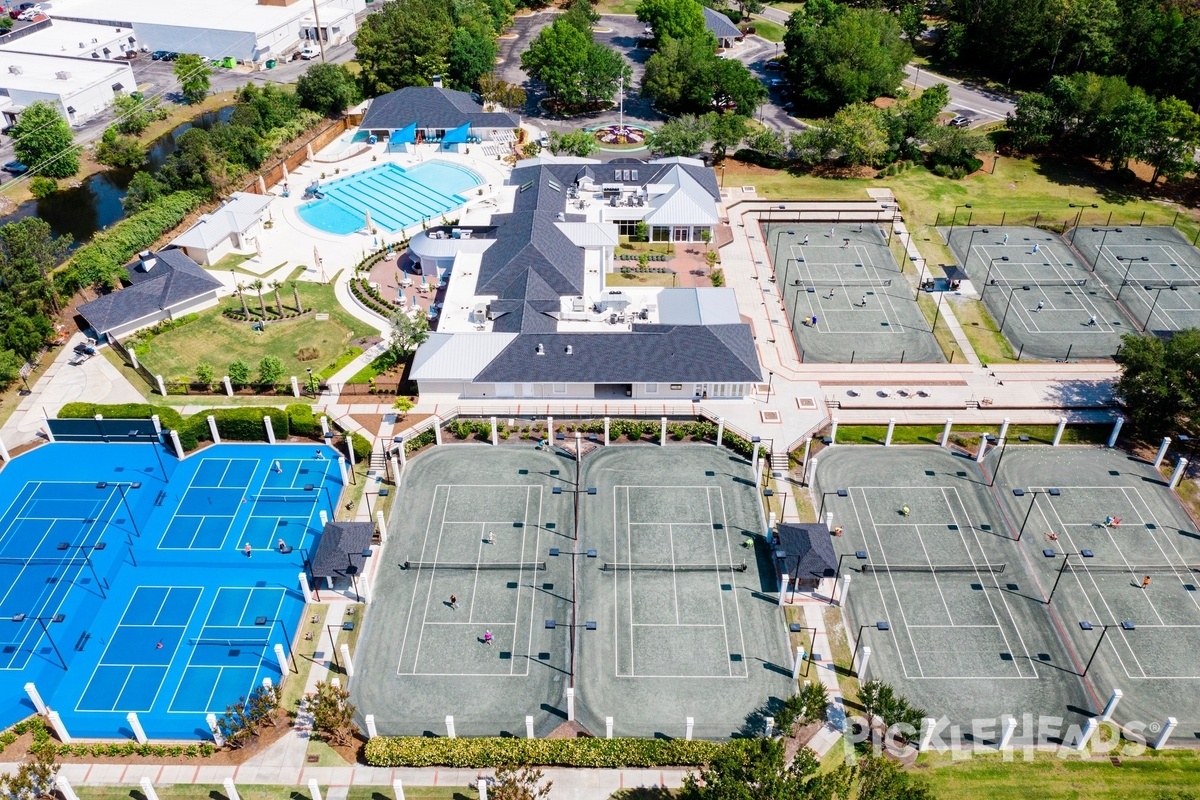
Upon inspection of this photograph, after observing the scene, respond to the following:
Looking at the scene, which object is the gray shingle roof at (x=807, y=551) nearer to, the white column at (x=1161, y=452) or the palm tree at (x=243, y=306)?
the white column at (x=1161, y=452)

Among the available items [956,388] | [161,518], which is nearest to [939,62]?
[956,388]

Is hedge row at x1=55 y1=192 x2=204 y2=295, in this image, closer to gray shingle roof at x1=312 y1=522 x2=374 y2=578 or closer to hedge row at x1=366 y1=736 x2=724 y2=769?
gray shingle roof at x1=312 y1=522 x2=374 y2=578

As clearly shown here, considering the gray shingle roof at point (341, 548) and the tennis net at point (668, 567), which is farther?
the tennis net at point (668, 567)

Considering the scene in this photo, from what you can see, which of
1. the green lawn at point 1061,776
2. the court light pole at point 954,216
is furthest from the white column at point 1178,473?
the court light pole at point 954,216

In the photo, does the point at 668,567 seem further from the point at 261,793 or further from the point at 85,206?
the point at 85,206

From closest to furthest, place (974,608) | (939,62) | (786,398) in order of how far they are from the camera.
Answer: (974,608)
(786,398)
(939,62)

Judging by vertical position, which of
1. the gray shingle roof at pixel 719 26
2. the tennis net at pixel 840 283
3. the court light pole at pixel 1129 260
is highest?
the gray shingle roof at pixel 719 26

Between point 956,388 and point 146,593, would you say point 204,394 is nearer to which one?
point 146,593
